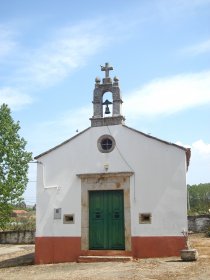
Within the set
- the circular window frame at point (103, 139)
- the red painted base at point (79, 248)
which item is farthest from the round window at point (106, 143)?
the red painted base at point (79, 248)

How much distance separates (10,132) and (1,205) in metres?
4.55

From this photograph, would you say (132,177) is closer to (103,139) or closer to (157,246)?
(103,139)

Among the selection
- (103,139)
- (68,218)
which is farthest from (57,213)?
(103,139)

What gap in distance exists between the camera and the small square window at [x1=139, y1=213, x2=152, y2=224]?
12836mm

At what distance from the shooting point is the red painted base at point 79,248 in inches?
490

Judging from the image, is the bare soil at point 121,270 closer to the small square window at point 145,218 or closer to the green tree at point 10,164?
the small square window at point 145,218

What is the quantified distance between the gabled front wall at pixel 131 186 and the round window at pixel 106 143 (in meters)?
0.14

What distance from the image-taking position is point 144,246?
12664 millimetres

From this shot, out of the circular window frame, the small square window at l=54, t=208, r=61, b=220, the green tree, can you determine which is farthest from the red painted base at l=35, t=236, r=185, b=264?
the green tree

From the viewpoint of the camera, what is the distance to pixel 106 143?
45.6ft

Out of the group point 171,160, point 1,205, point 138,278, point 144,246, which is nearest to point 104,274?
point 138,278

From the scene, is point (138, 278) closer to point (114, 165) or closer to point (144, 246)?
point (144, 246)

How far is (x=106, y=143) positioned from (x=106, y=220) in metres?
2.85

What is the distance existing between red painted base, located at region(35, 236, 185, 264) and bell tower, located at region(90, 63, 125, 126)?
438 centimetres
